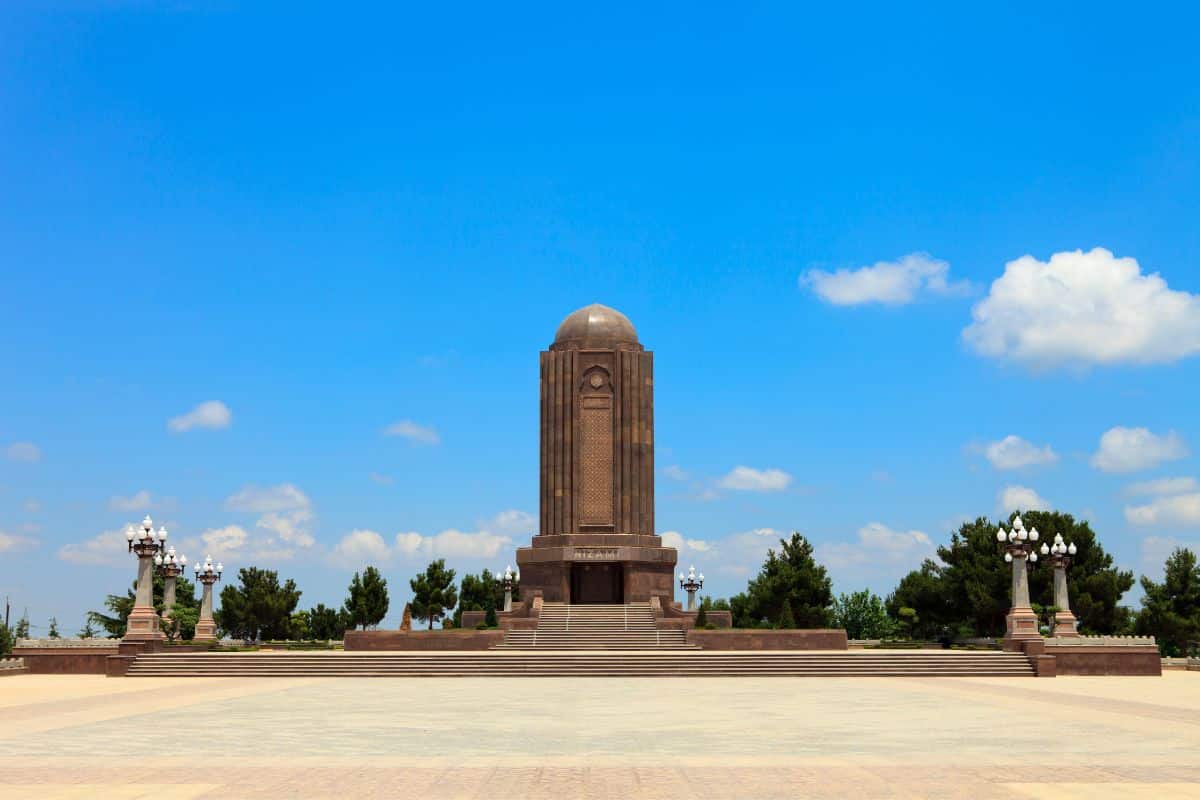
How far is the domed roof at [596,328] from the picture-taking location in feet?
184

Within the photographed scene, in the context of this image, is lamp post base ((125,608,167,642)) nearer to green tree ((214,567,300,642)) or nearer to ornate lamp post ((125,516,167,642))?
ornate lamp post ((125,516,167,642))

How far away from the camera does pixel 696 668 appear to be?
3738cm

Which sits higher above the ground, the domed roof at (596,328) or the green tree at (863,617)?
the domed roof at (596,328)

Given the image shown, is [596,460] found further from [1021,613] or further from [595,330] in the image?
[1021,613]

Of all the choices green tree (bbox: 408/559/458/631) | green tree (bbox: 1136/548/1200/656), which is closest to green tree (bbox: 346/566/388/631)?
green tree (bbox: 408/559/458/631)

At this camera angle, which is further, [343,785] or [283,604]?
[283,604]

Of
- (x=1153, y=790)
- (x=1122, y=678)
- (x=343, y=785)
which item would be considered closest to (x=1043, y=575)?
(x=1122, y=678)

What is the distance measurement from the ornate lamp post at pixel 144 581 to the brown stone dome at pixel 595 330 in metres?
21.2

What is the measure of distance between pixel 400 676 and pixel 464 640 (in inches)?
256

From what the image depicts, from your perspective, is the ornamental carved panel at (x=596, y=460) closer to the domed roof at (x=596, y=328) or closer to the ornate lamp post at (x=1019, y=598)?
the domed roof at (x=596, y=328)

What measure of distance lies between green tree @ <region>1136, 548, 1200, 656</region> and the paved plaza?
2864 centimetres

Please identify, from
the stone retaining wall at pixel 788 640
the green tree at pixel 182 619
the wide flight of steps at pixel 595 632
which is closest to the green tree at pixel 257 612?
the green tree at pixel 182 619

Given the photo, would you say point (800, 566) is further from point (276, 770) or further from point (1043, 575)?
point (276, 770)

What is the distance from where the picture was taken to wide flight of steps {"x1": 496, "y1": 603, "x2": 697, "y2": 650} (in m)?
44.4
